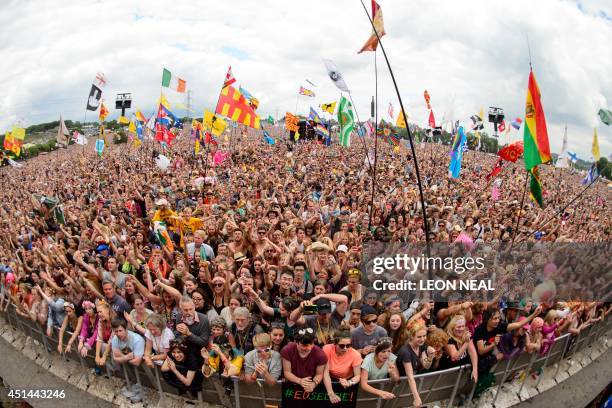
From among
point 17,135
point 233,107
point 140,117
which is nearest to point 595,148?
point 233,107

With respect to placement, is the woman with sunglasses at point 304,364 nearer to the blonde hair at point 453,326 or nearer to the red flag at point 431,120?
the blonde hair at point 453,326

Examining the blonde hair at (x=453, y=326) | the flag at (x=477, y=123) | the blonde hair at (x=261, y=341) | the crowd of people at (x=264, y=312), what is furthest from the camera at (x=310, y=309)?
the flag at (x=477, y=123)

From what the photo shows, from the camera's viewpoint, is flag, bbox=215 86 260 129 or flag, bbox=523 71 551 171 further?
flag, bbox=215 86 260 129

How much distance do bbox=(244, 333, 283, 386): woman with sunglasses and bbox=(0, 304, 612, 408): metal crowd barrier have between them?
120 millimetres

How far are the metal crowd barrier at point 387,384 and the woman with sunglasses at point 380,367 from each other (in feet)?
0.24

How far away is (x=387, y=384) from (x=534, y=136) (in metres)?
4.49

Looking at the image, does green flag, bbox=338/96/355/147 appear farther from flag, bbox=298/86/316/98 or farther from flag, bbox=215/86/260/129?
flag, bbox=298/86/316/98

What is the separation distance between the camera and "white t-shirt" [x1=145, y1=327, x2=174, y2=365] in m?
4.25

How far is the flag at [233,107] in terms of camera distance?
1195 cm

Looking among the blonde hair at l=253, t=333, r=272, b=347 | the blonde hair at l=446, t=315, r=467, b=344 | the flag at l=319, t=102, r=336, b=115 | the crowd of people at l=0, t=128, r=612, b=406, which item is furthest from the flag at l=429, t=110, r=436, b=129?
the blonde hair at l=253, t=333, r=272, b=347

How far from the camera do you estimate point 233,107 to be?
40.1ft

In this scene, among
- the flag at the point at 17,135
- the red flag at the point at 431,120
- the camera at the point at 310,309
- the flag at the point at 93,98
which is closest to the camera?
the camera at the point at 310,309

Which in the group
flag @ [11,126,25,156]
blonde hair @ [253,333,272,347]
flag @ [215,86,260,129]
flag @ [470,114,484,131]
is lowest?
blonde hair @ [253,333,272,347]

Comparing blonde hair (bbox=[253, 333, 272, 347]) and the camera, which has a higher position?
the camera
